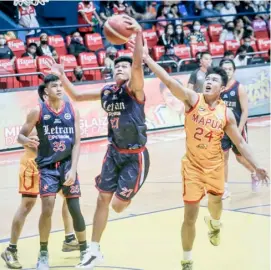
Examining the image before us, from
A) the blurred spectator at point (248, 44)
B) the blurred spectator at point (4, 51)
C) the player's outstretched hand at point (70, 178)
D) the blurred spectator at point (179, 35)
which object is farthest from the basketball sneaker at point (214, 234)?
the blurred spectator at point (248, 44)

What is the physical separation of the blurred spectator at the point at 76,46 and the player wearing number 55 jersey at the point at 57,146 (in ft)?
34.0

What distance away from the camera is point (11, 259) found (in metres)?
7.62

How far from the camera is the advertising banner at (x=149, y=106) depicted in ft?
49.5

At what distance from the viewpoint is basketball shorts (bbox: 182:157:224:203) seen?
7.13 meters

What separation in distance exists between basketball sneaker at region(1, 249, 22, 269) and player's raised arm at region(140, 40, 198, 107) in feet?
7.77

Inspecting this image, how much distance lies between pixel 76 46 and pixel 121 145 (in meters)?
11.0

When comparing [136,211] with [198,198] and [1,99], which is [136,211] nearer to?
[198,198]

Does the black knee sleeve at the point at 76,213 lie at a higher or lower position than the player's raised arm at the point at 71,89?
lower

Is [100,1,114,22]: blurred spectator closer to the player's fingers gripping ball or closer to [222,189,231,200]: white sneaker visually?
[222,189,231,200]: white sneaker

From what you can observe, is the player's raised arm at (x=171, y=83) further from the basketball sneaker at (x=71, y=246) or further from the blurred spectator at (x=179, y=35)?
the blurred spectator at (x=179, y=35)

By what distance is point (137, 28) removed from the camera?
6.73 meters

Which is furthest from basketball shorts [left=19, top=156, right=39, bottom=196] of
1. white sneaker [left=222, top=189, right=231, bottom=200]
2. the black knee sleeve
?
white sneaker [left=222, top=189, right=231, bottom=200]

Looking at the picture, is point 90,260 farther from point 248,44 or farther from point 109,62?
point 248,44

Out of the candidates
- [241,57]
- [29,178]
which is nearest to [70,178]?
[29,178]
